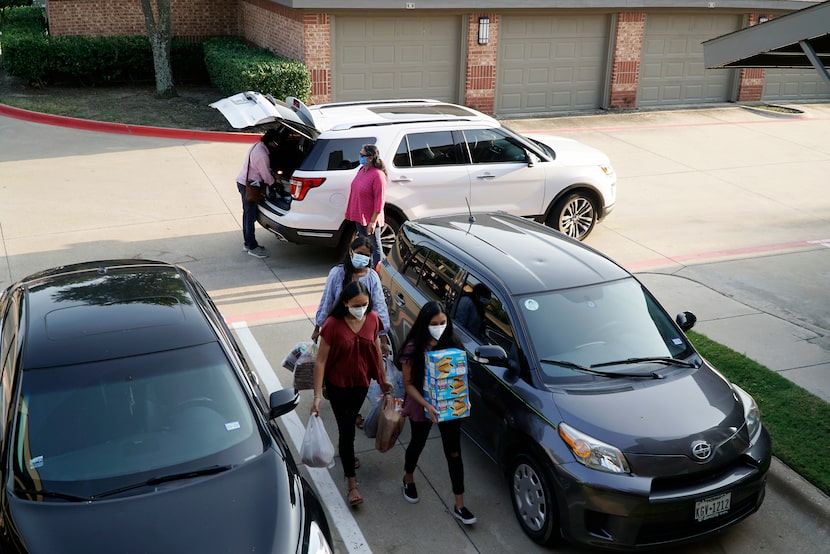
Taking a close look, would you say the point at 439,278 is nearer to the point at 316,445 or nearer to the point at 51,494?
the point at 316,445

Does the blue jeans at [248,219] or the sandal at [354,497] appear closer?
the sandal at [354,497]

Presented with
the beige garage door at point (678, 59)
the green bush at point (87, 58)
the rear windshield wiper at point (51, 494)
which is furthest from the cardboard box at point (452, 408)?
the green bush at point (87, 58)

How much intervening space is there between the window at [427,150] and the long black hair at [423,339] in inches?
213

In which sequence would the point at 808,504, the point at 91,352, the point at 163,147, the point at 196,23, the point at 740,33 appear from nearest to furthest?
1. the point at 91,352
2. the point at 808,504
3. the point at 740,33
4. the point at 163,147
5. the point at 196,23

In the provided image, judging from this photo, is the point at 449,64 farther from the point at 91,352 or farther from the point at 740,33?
the point at 91,352

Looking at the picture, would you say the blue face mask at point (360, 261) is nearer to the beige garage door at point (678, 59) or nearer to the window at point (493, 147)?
the window at point (493, 147)

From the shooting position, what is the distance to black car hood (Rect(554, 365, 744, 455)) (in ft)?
18.6

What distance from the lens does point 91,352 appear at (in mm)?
5398

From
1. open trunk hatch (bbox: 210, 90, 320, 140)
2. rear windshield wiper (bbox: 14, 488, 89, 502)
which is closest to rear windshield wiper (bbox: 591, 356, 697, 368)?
rear windshield wiper (bbox: 14, 488, 89, 502)

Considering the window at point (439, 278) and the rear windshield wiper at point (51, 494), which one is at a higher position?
the window at point (439, 278)

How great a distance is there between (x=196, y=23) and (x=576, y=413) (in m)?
20.8

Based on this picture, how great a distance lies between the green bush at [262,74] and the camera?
18000mm

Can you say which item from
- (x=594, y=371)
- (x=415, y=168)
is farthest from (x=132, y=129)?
(x=594, y=371)

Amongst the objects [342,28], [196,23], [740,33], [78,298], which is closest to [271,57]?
[342,28]
